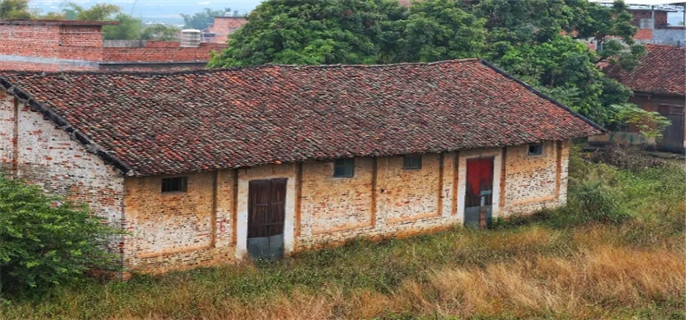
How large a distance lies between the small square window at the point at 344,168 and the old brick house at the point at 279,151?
0.03 meters

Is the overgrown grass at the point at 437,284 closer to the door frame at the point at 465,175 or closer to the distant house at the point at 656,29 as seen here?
the door frame at the point at 465,175

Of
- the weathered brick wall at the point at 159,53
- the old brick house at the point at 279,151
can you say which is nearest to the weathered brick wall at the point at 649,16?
the weathered brick wall at the point at 159,53

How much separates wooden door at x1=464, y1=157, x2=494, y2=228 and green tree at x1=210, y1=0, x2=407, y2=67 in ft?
28.3

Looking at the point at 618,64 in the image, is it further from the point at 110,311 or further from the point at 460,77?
the point at 110,311

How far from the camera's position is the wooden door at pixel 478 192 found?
24500 millimetres

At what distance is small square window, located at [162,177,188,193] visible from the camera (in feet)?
61.9

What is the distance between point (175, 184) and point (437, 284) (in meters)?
4.80

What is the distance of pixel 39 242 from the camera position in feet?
54.6

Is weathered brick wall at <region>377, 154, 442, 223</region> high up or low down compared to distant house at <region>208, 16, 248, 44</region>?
down

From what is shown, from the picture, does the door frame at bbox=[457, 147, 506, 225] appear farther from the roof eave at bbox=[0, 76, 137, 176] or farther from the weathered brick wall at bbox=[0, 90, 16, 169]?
the weathered brick wall at bbox=[0, 90, 16, 169]

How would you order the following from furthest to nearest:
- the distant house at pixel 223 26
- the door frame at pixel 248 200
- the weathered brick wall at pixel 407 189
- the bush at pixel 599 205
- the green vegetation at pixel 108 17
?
the distant house at pixel 223 26
the green vegetation at pixel 108 17
the bush at pixel 599 205
the weathered brick wall at pixel 407 189
the door frame at pixel 248 200

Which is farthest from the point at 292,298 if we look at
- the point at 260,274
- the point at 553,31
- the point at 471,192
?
the point at 553,31

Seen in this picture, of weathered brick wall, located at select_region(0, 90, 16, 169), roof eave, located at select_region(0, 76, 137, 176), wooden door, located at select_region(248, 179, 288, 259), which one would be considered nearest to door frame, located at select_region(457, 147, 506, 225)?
wooden door, located at select_region(248, 179, 288, 259)

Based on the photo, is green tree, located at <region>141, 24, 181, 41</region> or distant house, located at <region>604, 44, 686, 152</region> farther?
green tree, located at <region>141, 24, 181, 41</region>
